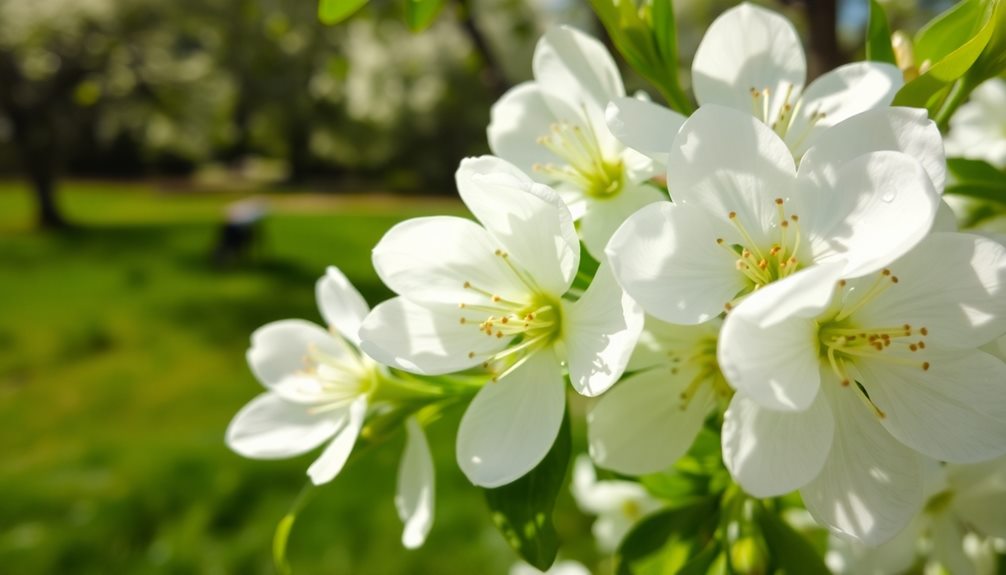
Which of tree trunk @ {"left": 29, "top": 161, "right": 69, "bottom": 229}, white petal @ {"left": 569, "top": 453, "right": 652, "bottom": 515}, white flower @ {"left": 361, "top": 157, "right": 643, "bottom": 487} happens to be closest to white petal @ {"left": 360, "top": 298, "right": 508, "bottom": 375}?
white flower @ {"left": 361, "top": 157, "right": 643, "bottom": 487}

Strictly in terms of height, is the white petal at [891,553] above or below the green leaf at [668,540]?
below

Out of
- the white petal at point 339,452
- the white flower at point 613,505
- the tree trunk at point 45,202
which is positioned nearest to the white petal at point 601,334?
the white petal at point 339,452

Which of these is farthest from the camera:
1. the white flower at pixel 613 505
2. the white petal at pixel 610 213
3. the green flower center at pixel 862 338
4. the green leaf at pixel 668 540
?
the white flower at pixel 613 505

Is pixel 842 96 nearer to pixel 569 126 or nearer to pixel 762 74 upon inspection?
pixel 762 74

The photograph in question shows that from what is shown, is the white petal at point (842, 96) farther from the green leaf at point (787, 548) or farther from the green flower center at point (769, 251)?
the green leaf at point (787, 548)

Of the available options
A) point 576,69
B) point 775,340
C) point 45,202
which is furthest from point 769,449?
point 45,202

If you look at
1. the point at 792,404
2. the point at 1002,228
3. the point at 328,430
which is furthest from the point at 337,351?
the point at 1002,228

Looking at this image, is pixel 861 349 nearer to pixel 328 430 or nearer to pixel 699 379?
pixel 699 379
